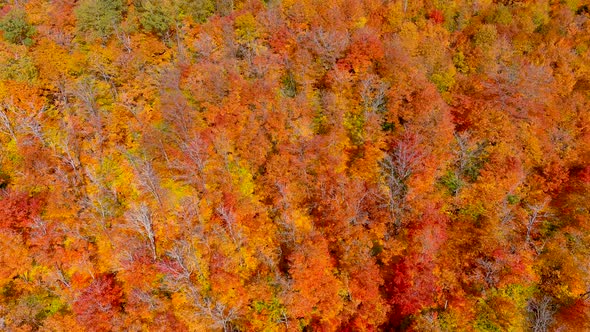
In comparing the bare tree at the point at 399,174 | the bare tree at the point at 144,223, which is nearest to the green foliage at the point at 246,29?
the bare tree at the point at 399,174

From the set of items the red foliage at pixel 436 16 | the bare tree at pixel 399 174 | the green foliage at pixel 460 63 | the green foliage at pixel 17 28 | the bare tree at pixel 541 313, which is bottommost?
the bare tree at pixel 541 313

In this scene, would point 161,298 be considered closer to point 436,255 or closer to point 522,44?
point 436,255

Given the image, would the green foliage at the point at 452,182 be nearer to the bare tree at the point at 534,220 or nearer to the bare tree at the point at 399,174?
the bare tree at the point at 399,174

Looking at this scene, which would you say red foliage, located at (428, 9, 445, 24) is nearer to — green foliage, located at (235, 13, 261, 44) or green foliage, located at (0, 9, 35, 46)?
green foliage, located at (235, 13, 261, 44)

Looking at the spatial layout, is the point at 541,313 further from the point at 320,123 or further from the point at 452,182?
the point at 320,123

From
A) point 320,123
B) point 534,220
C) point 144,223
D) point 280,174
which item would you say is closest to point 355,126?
point 320,123

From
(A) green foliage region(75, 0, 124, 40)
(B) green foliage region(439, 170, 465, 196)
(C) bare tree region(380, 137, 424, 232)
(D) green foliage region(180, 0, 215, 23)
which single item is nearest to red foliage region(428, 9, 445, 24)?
(C) bare tree region(380, 137, 424, 232)

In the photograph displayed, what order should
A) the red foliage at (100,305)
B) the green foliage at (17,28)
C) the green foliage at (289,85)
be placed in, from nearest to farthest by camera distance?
the red foliage at (100,305) < the green foliage at (17,28) < the green foliage at (289,85)
